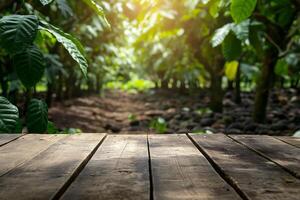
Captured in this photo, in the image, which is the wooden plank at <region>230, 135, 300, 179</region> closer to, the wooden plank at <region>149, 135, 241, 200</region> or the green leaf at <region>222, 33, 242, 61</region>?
the wooden plank at <region>149, 135, 241, 200</region>

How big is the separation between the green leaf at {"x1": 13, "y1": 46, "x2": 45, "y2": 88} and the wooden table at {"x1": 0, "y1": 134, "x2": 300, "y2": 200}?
23 centimetres

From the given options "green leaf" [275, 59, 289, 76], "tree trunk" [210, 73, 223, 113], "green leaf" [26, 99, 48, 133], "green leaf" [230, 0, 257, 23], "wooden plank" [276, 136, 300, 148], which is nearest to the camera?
"wooden plank" [276, 136, 300, 148]

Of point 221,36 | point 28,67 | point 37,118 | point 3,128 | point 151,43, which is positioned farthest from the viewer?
point 151,43

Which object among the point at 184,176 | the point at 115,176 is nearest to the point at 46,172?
the point at 115,176

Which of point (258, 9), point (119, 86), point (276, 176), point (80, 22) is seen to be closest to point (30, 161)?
point (276, 176)

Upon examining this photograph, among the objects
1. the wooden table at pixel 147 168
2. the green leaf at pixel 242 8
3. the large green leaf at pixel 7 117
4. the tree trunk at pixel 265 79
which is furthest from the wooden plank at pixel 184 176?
the tree trunk at pixel 265 79

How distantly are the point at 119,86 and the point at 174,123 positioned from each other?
13361 mm

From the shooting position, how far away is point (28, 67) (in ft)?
5.55

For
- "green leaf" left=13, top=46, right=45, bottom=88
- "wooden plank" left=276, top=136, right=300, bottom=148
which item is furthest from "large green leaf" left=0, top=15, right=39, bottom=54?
"wooden plank" left=276, top=136, right=300, bottom=148

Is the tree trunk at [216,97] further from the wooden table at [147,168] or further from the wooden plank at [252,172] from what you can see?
the wooden plank at [252,172]

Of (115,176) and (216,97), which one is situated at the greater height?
(216,97)

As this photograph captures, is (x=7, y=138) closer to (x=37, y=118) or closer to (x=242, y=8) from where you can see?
(x=37, y=118)

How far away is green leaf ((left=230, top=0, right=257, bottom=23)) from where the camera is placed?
1.75 m

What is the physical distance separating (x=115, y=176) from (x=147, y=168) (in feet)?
0.38
